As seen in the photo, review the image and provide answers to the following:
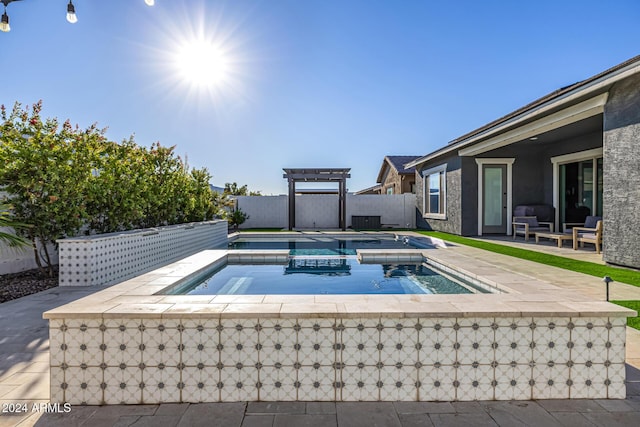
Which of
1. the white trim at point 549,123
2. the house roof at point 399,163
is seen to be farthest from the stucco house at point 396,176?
the white trim at point 549,123

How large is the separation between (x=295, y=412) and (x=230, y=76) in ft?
30.4

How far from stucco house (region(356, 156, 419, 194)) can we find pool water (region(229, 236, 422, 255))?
32.1 ft

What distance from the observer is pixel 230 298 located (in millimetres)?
2990

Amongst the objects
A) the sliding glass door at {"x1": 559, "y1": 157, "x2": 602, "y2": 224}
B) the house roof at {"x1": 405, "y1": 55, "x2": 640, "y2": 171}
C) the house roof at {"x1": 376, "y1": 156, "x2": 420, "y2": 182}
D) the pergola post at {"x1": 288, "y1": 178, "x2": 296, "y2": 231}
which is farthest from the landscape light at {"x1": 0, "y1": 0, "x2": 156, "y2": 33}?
the house roof at {"x1": 376, "y1": 156, "x2": 420, "y2": 182}

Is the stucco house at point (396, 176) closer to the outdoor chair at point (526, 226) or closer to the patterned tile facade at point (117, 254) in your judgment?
the outdoor chair at point (526, 226)

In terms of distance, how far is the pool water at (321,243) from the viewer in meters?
10.4

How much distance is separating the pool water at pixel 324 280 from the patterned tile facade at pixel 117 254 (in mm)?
1651

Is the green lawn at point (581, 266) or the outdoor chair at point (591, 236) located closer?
the green lawn at point (581, 266)

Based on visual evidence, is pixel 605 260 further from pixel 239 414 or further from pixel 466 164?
pixel 239 414

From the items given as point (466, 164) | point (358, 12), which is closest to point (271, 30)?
point (358, 12)

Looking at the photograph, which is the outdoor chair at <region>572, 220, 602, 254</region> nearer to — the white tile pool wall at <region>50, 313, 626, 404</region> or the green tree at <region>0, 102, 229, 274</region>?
the white tile pool wall at <region>50, 313, 626, 404</region>

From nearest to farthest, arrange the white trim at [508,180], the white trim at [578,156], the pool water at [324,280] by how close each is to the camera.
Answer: the pool water at [324,280], the white trim at [578,156], the white trim at [508,180]

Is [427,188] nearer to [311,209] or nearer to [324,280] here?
[311,209]

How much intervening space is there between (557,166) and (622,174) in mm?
6334
